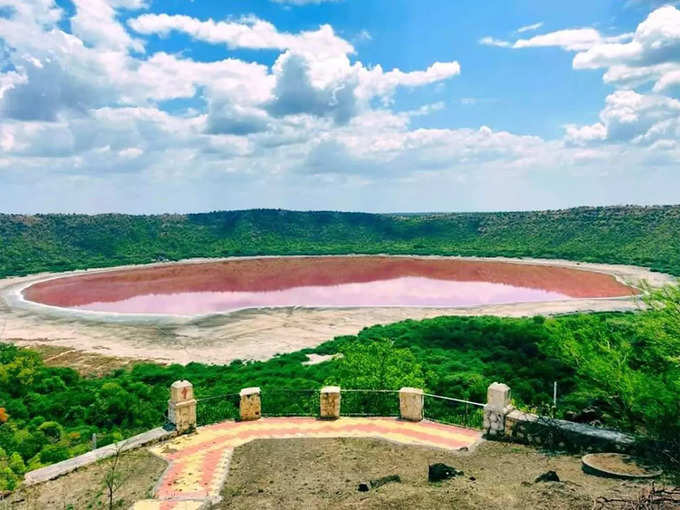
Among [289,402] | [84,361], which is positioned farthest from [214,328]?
[289,402]

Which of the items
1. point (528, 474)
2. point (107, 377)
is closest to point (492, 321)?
point (107, 377)

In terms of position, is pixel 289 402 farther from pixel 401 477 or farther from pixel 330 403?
pixel 401 477

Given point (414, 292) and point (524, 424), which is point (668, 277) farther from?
point (524, 424)

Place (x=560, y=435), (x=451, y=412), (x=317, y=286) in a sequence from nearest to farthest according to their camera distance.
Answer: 1. (x=560, y=435)
2. (x=451, y=412)
3. (x=317, y=286)

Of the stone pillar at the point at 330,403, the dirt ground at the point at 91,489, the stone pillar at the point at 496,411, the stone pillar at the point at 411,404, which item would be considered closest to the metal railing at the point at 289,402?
the stone pillar at the point at 330,403

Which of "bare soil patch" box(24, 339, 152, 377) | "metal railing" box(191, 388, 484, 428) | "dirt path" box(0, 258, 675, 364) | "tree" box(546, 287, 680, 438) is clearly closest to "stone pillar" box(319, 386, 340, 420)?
"metal railing" box(191, 388, 484, 428)

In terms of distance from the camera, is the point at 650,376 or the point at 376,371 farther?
the point at 376,371

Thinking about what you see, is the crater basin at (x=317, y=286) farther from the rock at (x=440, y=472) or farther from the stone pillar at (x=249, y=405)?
the rock at (x=440, y=472)

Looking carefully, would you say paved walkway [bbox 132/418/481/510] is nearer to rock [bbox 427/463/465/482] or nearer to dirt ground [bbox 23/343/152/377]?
rock [bbox 427/463/465/482]
